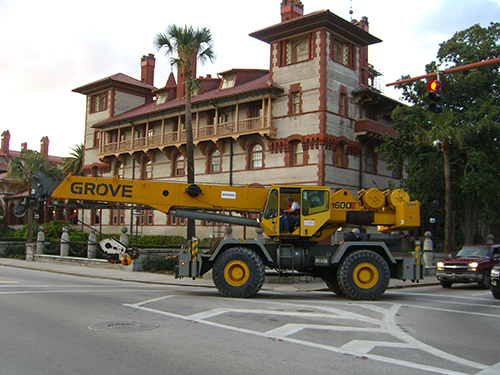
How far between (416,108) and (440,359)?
26552 mm

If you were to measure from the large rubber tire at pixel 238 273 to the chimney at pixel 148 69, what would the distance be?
138ft

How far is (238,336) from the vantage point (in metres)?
7.97

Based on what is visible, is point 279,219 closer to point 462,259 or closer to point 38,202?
point 38,202

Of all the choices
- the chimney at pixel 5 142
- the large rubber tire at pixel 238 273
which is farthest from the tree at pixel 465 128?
the chimney at pixel 5 142

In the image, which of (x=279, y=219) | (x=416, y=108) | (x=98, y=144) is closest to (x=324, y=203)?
(x=279, y=219)

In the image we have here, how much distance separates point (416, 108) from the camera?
102ft

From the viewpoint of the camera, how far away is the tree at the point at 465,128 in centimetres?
2741

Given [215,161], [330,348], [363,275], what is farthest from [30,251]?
[330,348]

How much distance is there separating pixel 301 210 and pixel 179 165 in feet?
93.2

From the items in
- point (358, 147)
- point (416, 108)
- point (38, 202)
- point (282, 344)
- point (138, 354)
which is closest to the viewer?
point (138, 354)

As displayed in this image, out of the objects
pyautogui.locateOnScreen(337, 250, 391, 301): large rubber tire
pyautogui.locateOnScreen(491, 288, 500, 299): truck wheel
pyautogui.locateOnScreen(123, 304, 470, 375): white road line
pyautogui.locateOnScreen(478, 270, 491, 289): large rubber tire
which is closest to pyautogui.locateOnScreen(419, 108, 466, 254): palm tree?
pyautogui.locateOnScreen(478, 270, 491, 289): large rubber tire

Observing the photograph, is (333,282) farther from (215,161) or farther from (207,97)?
(207,97)

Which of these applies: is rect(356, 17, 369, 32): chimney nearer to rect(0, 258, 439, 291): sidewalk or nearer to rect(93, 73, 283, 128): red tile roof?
rect(93, 73, 283, 128): red tile roof

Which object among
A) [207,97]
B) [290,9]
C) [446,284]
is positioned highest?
[290,9]
